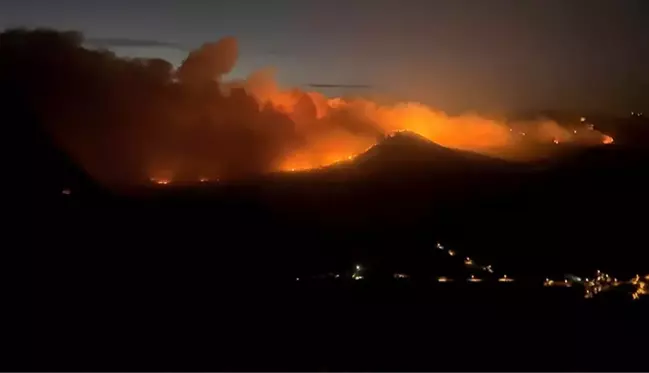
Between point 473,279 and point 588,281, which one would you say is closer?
point 473,279

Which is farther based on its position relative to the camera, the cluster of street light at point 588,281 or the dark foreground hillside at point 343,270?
the cluster of street light at point 588,281

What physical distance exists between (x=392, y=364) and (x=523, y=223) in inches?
724

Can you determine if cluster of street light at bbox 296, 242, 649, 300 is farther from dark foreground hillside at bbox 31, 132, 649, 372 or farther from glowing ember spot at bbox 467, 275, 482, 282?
dark foreground hillside at bbox 31, 132, 649, 372

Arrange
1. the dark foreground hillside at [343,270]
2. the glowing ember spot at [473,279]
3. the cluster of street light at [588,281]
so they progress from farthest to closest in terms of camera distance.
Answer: the glowing ember spot at [473,279], the cluster of street light at [588,281], the dark foreground hillside at [343,270]

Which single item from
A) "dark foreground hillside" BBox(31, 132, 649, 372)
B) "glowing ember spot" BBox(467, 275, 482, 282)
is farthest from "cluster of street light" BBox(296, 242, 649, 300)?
"dark foreground hillside" BBox(31, 132, 649, 372)

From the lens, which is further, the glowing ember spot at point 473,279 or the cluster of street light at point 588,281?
the glowing ember spot at point 473,279

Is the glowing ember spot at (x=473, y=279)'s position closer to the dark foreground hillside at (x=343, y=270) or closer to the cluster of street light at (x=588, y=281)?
the cluster of street light at (x=588, y=281)

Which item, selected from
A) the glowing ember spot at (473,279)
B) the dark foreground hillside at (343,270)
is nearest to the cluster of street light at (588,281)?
the glowing ember spot at (473,279)

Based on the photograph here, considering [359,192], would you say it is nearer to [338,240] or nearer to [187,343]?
[338,240]

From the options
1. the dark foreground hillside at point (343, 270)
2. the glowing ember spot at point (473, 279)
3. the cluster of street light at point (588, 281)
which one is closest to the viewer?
the dark foreground hillside at point (343, 270)

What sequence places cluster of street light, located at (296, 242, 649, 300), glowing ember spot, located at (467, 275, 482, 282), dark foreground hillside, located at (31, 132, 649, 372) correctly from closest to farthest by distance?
dark foreground hillside, located at (31, 132, 649, 372)
cluster of street light, located at (296, 242, 649, 300)
glowing ember spot, located at (467, 275, 482, 282)

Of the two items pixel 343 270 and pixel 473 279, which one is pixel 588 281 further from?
pixel 343 270

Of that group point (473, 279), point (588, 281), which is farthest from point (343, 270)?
point (588, 281)

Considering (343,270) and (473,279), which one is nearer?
(473,279)
